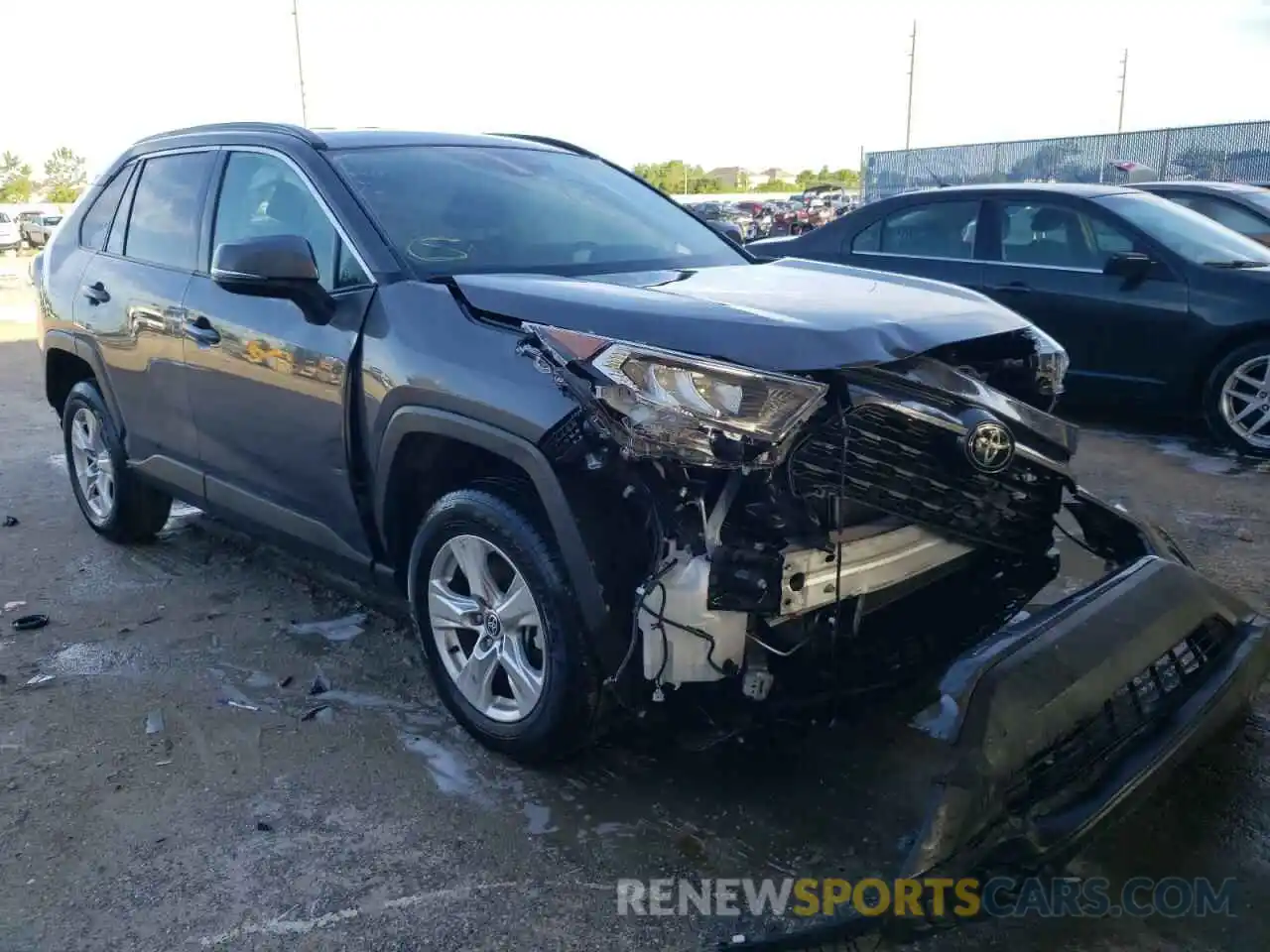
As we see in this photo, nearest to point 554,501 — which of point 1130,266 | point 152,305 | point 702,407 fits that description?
point 702,407

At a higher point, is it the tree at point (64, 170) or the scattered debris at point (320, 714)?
the tree at point (64, 170)

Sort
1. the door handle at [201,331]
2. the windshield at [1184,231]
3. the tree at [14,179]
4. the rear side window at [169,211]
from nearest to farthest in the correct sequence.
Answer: the door handle at [201,331] < the rear side window at [169,211] < the windshield at [1184,231] < the tree at [14,179]

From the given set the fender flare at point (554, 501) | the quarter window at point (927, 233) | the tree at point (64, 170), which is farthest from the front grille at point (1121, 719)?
the tree at point (64, 170)

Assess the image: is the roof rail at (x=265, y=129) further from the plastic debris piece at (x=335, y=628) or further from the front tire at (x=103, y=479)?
the plastic debris piece at (x=335, y=628)

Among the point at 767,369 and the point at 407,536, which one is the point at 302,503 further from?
the point at 767,369

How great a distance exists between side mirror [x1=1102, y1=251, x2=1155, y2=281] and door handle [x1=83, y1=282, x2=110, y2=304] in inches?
223

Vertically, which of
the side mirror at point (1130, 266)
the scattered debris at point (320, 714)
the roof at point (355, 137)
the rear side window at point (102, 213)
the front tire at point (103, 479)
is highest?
the roof at point (355, 137)

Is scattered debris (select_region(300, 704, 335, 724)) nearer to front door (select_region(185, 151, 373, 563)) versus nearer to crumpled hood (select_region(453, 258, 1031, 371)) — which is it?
front door (select_region(185, 151, 373, 563))

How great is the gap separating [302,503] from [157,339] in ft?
3.80

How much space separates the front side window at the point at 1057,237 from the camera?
709cm

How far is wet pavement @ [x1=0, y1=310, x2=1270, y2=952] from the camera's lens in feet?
8.46

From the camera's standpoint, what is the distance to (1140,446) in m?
6.79

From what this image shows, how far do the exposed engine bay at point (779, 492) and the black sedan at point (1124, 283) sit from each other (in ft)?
14.2

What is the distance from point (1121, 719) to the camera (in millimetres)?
2531
